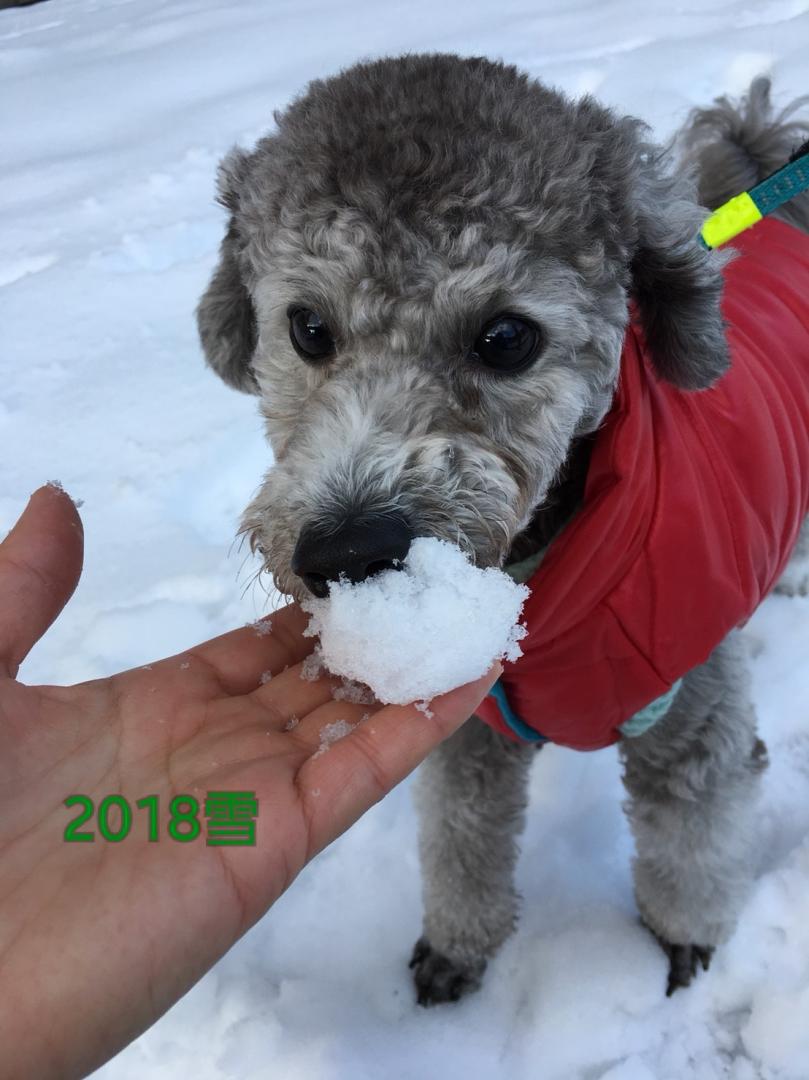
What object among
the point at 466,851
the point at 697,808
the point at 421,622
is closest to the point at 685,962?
the point at 697,808

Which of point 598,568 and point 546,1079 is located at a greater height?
point 598,568

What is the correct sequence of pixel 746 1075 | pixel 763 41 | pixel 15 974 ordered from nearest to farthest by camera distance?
pixel 15 974 < pixel 746 1075 < pixel 763 41

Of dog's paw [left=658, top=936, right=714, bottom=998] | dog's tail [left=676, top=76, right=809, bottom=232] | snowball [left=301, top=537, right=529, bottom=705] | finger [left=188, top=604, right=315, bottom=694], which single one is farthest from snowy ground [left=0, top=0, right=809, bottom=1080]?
dog's tail [left=676, top=76, right=809, bottom=232]

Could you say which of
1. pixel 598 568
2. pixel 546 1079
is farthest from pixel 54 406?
pixel 546 1079

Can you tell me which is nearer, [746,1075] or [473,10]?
[746,1075]

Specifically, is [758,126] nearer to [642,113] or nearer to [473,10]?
[642,113]

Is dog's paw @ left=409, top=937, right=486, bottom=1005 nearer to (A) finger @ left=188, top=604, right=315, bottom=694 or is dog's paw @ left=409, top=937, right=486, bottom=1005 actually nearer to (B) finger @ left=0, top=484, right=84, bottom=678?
(A) finger @ left=188, top=604, right=315, bottom=694

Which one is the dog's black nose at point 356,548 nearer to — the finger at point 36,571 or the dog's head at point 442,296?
the dog's head at point 442,296
